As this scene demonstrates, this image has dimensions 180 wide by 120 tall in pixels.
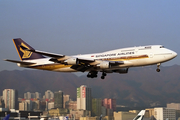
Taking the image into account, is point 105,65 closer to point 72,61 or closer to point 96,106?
point 72,61

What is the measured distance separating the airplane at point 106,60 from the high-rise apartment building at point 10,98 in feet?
221

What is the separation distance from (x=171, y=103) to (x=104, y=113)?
25892 mm

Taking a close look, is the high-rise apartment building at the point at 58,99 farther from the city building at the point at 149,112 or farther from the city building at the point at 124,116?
the city building at the point at 149,112

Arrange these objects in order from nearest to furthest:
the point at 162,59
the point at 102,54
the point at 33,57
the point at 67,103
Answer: the point at 162,59 < the point at 102,54 < the point at 33,57 < the point at 67,103

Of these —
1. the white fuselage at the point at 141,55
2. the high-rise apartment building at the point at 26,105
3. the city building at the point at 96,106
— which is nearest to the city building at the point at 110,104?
the city building at the point at 96,106

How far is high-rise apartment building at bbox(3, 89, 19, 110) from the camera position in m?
115

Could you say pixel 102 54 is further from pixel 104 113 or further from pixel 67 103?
pixel 67 103

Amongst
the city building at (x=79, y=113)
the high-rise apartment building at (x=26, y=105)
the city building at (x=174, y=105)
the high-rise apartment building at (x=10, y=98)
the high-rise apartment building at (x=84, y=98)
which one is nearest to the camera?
the city building at (x=174, y=105)

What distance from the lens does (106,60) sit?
45.6 meters

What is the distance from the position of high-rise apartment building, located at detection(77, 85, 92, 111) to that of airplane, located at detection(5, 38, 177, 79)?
7310 cm

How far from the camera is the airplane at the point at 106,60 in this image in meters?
43.0

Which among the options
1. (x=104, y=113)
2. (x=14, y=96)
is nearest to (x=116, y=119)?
(x=104, y=113)

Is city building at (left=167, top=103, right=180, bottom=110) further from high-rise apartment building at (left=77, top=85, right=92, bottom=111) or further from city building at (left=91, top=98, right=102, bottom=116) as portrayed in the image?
high-rise apartment building at (left=77, top=85, right=92, bottom=111)

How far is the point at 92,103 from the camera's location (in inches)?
4756
